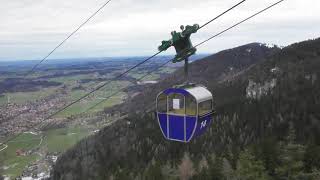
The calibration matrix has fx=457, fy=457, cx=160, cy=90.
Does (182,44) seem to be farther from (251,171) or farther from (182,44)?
(251,171)

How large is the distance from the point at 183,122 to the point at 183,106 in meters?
0.62

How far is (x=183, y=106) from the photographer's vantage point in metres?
17.4

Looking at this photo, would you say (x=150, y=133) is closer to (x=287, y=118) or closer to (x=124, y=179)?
(x=287, y=118)

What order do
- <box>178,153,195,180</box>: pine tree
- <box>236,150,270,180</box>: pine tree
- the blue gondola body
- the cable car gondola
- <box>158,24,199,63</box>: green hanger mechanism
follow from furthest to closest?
1. <box>178,153,195,180</box>: pine tree
2. <box>236,150,270,180</box>: pine tree
3. the blue gondola body
4. the cable car gondola
5. <box>158,24,199,63</box>: green hanger mechanism

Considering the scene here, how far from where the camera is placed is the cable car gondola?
50.4 ft

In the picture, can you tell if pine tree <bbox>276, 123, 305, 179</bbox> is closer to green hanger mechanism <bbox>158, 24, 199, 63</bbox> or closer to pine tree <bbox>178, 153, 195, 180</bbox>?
pine tree <bbox>178, 153, 195, 180</bbox>

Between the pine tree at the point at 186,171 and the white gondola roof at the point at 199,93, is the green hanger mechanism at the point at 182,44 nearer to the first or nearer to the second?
the white gondola roof at the point at 199,93

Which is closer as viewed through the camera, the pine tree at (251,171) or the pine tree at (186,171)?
the pine tree at (251,171)

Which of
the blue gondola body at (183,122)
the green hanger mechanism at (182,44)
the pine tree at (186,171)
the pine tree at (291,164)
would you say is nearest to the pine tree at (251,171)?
the pine tree at (291,164)

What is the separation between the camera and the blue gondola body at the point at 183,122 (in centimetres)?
1694

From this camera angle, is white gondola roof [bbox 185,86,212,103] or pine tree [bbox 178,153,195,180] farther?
pine tree [bbox 178,153,195,180]

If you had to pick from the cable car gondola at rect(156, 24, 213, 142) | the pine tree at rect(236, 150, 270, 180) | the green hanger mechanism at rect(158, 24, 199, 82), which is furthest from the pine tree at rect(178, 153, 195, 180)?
→ the green hanger mechanism at rect(158, 24, 199, 82)

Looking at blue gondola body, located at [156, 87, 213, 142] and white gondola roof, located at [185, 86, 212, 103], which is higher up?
white gondola roof, located at [185, 86, 212, 103]

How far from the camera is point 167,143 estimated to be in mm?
171500
